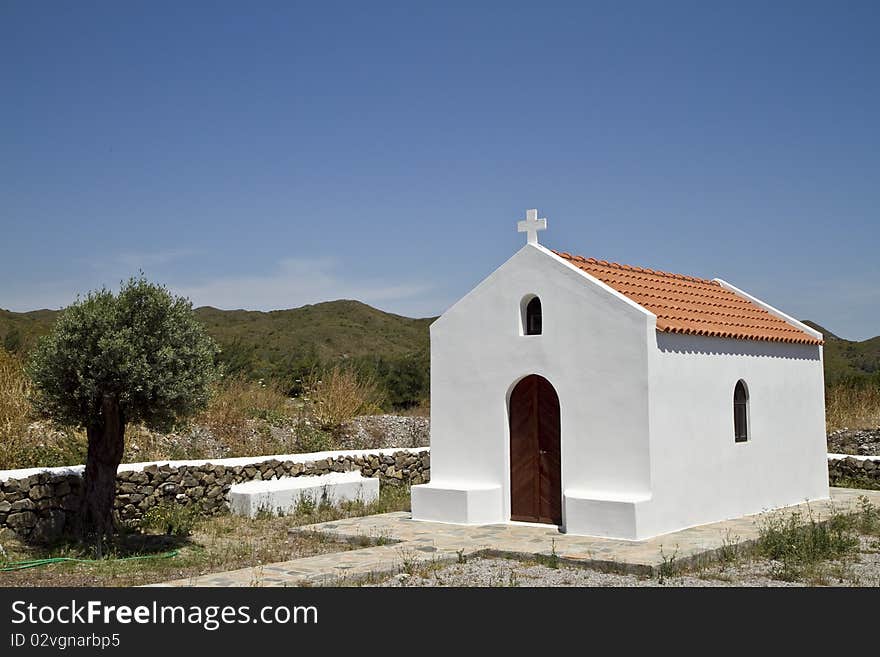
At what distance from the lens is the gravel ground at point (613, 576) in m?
9.45

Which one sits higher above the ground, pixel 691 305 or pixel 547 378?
pixel 691 305

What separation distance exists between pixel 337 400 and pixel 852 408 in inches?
507

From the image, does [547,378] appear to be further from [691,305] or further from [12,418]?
[12,418]

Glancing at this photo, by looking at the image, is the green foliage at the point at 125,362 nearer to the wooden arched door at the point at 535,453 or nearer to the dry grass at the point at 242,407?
the wooden arched door at the point at 535,453

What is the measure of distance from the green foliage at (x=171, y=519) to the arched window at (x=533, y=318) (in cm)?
576

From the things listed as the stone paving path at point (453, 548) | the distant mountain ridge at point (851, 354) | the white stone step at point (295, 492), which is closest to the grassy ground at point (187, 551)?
the white stone step at point (295, 492)

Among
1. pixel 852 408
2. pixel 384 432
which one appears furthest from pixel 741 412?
pixel 852 408

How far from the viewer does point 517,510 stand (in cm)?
1338

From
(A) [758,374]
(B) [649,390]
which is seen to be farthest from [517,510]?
(A) [758,374]

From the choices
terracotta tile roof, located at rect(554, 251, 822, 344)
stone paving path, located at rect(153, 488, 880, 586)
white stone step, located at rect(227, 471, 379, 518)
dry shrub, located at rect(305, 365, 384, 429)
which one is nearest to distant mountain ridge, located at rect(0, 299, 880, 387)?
dry shrub, located at rect(305, 365, 384, 429)

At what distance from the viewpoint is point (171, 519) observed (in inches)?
534

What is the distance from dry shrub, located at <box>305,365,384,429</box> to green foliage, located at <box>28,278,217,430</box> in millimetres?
9263
